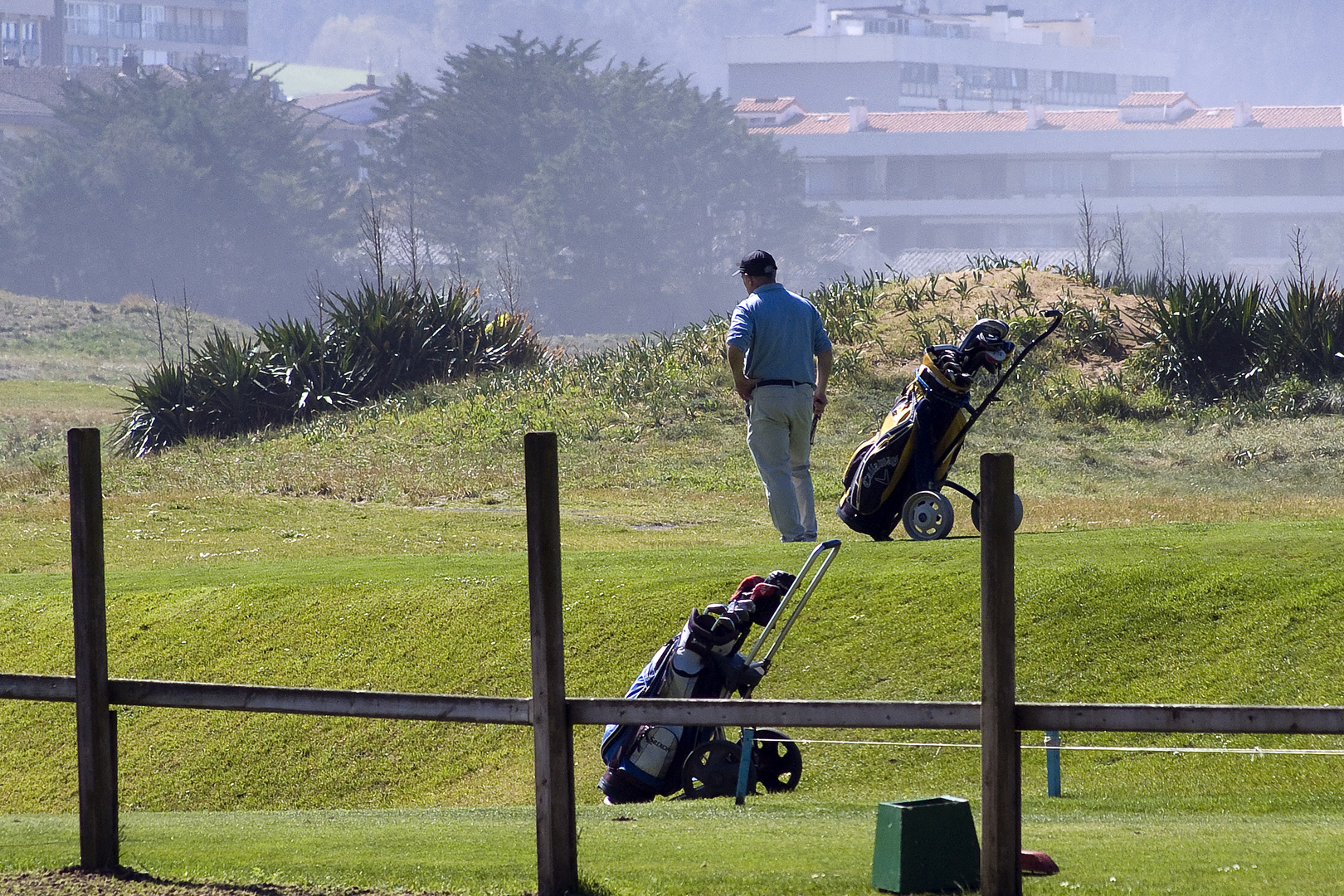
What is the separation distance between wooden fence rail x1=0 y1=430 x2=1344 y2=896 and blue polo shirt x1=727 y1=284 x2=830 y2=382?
5852 mm

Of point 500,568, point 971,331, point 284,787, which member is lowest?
point 284,787

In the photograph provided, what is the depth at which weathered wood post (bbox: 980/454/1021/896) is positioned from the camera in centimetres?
459

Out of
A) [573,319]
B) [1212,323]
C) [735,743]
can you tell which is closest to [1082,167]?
[573,319]

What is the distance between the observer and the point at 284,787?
903cm

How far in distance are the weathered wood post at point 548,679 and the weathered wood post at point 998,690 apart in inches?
47.2

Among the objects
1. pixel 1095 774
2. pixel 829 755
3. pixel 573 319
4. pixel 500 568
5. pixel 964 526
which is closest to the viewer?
pixel 1095 774

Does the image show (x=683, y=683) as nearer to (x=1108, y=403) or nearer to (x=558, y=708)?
(x=558, y=708)

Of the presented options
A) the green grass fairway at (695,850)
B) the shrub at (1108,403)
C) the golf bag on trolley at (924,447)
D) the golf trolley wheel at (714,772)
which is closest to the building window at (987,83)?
the shrub at (1108,403)

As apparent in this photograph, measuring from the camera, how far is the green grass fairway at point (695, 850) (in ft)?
16.8

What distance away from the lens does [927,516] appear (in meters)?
11.3

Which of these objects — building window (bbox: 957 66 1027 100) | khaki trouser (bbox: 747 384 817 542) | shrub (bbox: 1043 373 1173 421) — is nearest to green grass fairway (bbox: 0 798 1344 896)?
khaki trouser (bbox: 747 384 817 542)

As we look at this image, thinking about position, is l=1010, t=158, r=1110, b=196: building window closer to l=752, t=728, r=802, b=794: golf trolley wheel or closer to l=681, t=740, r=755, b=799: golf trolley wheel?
l=752, t=728, r=802, b=794: golf trolley wheel

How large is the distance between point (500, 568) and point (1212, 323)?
571 inches

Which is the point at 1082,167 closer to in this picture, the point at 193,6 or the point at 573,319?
the point at 573,319
